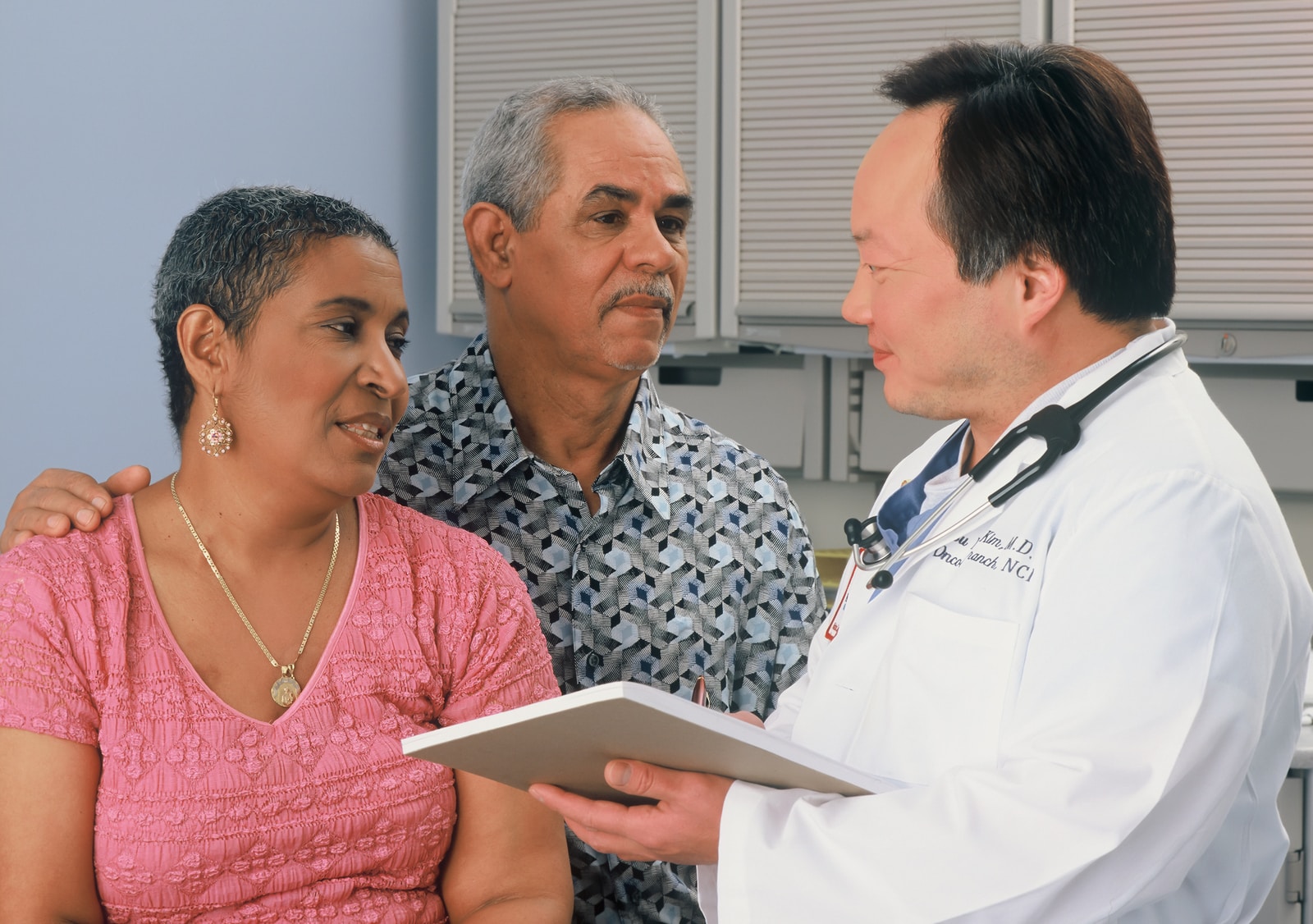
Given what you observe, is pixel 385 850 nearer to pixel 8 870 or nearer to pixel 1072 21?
pixel 8 870

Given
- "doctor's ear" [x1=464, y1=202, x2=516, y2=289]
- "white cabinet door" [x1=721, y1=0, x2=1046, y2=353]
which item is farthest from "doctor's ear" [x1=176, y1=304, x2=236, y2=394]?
"white cabinet door" [x1=721, y1=0, x2=1046, y2=353]

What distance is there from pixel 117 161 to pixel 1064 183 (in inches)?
70.4

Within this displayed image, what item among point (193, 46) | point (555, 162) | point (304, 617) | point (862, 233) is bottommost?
point (304, 617)

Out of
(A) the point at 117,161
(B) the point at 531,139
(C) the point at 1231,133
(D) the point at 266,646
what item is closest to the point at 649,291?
(B) the point at 531,139

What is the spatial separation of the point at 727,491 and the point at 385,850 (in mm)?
740

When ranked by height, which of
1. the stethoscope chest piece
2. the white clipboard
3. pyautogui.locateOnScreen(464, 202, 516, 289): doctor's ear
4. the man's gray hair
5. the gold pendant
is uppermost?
the man's gray hair

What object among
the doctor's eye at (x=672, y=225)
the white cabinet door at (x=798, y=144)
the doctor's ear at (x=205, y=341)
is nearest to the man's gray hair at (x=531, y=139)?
the doctor's eye at (x=672, y=225)

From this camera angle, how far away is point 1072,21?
2725 mm

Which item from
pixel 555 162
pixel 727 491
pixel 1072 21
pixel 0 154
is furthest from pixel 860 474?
pixel 0 154

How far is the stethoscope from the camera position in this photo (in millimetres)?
1079

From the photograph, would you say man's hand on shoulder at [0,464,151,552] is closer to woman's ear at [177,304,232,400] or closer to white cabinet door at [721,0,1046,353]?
woman's ear at [177,304,232,400]

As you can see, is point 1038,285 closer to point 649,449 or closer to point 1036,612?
point 1036,612

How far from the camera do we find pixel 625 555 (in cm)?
172

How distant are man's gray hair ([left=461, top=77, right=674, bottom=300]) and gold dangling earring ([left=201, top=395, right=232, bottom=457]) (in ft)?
1.89
